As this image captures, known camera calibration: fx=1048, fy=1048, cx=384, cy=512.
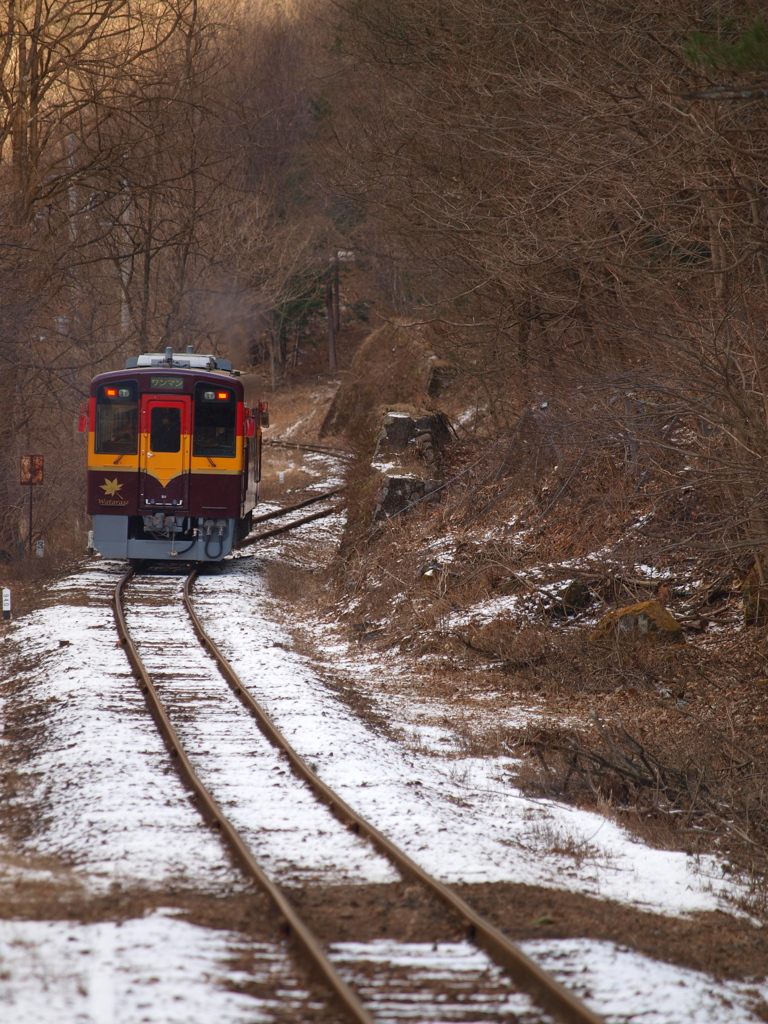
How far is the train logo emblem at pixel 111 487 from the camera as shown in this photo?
58.2 ft

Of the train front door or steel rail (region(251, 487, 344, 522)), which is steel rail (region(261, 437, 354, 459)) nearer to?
steel rail (region(251, 487, 344, 522))

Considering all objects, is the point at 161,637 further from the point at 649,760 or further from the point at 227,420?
the point at 649,760

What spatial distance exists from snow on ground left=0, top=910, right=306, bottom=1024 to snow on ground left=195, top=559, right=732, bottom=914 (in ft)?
5.61

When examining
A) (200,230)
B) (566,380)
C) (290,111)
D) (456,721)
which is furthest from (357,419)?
(456,721)

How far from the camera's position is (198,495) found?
17.9 m

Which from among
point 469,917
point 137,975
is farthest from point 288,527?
point 137,975

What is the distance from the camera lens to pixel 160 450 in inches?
699

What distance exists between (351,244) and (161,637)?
36621mm

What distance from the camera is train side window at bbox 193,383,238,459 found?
58.3 ft

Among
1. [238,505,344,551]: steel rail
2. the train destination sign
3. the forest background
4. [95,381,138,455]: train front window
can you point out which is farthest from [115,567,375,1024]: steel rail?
[238,505,344,551]: steel rail

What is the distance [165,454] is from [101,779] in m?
10.5

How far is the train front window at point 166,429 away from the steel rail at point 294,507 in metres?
5.43

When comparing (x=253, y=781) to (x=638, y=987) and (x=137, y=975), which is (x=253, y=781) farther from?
(x=638, y=987)

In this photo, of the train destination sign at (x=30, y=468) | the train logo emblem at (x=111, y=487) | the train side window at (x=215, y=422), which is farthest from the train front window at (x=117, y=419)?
the train destination sign at (x=30, y=468)
